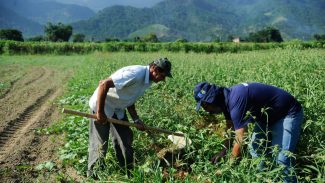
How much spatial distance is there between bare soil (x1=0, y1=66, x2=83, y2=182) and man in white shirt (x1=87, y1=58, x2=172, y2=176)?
2.10 feet

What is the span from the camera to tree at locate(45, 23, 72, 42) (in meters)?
90.8

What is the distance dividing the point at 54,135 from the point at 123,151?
2.69m

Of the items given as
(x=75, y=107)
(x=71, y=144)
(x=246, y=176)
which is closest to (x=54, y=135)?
(x=71, y=144)

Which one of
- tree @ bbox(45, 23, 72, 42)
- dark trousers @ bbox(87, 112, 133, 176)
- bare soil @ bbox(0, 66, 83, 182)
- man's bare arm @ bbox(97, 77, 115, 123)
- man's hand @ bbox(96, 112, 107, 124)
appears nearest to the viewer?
man's bare arm @ bbox(97, 77, 115, 123)

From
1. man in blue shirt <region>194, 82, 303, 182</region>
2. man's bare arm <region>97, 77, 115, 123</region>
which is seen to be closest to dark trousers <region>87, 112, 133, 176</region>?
man's bare arm <region>97, 77, 115, 123</region>

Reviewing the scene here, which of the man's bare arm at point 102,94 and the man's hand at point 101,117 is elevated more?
the man's bare arm at point 102,94

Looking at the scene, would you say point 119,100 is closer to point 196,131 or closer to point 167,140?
point 167,140

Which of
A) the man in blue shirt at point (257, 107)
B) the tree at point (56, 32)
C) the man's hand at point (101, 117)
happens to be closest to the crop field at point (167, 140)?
the man in blue shirt at point (257, 107)

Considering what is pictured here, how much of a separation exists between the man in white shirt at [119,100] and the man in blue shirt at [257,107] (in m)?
0.74

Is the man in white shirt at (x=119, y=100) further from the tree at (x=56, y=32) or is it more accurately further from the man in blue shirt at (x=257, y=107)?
the tree at (x=56, y=32)

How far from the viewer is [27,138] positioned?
6.60 meters

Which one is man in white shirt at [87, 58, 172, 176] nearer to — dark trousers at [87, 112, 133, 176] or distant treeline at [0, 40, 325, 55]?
dark trousers at [87, 112, 133, 176]

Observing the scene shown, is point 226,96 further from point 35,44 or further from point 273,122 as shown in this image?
point 35,44

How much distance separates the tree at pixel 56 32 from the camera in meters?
90.8
